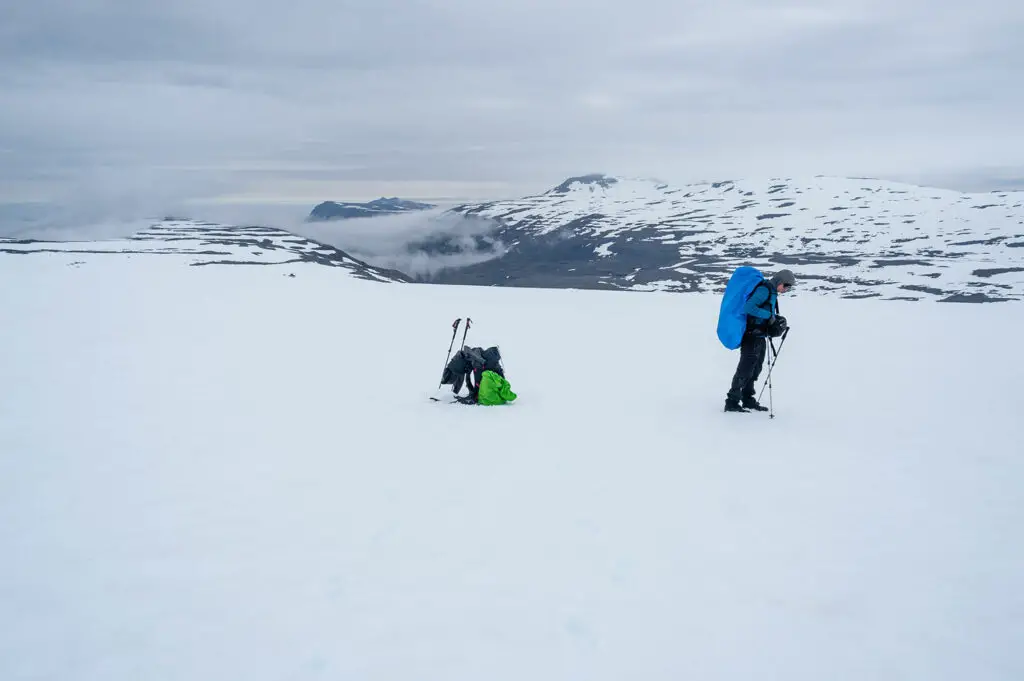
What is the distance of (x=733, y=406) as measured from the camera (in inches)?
447

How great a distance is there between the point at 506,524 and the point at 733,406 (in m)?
6.30

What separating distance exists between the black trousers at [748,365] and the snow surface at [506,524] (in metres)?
0.75

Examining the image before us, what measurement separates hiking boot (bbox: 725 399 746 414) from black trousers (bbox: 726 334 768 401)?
64 millimetres

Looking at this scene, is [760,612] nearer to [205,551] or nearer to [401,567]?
[401,567]

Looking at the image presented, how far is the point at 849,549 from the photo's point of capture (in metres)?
6.10

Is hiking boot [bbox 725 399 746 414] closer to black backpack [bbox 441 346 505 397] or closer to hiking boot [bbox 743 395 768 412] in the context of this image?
hiking boot [bbox 743 395 768 412]

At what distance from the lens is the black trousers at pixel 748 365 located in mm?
11305

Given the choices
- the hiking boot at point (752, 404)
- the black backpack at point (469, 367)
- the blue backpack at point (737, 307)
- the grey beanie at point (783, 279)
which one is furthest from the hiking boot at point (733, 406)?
the black backpack at point (469, 367)

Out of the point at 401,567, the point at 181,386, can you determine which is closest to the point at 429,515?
the point at 401,567

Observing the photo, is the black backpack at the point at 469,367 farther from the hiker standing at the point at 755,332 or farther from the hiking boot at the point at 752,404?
the hiking boot at the point at 752,404

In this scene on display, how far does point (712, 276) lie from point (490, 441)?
19746 centimetres

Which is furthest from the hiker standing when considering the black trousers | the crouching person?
the crouching person

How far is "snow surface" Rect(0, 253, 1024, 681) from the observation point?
4.71m

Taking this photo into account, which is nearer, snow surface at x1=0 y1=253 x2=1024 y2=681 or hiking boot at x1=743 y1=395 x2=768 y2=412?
snow surface at x1=0 y1=253 x2=1024 y2=681
